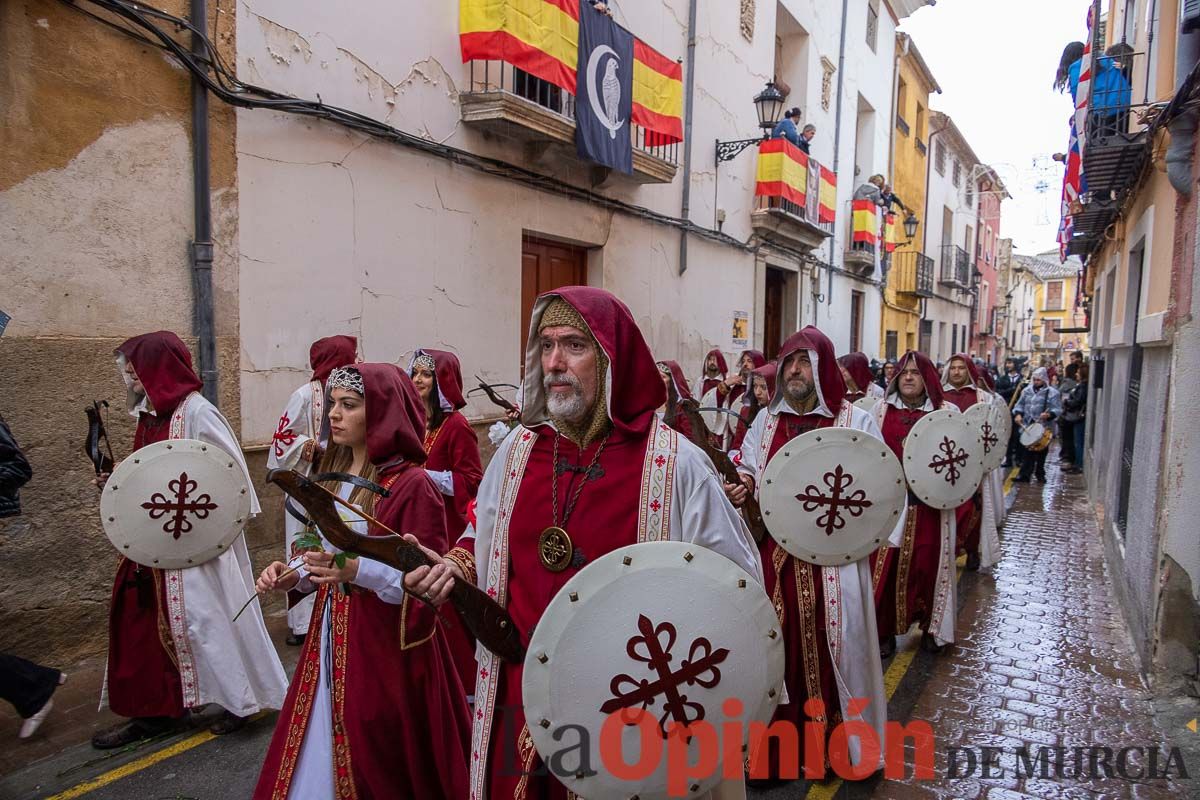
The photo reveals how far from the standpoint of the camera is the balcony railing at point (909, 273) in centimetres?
2344

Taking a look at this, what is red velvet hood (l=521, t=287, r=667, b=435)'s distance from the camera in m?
2.29

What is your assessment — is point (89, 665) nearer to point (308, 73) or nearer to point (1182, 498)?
point (308, 73)

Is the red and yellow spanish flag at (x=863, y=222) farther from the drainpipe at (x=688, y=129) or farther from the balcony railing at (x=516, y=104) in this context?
the balcony railing at (x=516, y=104)

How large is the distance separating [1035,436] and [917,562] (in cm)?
874

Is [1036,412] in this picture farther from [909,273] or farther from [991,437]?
[909,273]

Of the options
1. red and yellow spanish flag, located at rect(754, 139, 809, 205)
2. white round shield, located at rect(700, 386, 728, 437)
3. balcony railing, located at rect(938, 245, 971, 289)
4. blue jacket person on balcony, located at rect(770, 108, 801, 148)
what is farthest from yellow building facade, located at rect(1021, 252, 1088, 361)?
white round shield, located at rect(700, 386, 728, 437)

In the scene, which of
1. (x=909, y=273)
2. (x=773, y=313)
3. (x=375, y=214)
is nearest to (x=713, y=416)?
(x=375, y=214)

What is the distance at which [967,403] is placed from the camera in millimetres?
7570

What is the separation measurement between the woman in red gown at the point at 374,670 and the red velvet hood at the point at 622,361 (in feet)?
2.99

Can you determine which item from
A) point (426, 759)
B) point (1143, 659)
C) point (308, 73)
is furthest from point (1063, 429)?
point (426, 759)

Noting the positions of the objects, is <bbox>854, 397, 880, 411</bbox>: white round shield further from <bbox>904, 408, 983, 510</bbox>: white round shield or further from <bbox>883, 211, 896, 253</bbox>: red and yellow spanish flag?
<bbox>883, 211, 896, 253</bbox>: red and yellow spanish flag

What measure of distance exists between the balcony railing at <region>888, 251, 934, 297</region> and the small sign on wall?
10376 mm

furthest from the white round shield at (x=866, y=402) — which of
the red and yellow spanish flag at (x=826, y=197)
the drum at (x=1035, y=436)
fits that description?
the red and yellow spanish flag at (x=826, y=197)

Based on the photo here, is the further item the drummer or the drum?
the drummer
